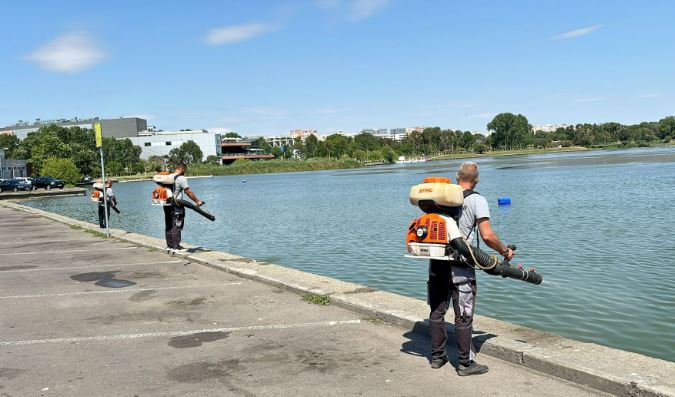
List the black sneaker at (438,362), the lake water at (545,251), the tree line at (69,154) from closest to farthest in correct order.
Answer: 1. the black sneaker at (438,362)
2. the lake water at (545,251)
3. the tree line at (69,154)

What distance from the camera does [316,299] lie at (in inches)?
370

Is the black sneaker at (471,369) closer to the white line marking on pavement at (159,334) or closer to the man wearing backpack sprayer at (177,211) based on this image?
the white line marking on pavement at (159,334)

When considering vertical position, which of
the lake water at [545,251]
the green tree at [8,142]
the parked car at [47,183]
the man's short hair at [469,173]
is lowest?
the lake water at [545,251]

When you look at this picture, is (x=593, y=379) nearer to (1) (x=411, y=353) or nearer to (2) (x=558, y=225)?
(1) (x=411, y=353)

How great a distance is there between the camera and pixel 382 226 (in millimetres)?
26781

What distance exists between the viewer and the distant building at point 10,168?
333 ft

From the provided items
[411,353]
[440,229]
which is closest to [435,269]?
[440,229]

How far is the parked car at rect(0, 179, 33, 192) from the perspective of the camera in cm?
7362

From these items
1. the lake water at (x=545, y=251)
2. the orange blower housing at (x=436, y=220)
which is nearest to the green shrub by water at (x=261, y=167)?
the lake water at (x=545, y=251)

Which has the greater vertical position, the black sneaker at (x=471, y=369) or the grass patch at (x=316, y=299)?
the black sneaker at (x=471, y=369)

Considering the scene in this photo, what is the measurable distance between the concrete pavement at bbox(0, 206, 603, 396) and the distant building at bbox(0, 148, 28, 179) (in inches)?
4015

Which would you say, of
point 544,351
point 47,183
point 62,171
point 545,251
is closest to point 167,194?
point 544,351

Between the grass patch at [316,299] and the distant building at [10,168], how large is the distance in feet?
342

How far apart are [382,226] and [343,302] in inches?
706
